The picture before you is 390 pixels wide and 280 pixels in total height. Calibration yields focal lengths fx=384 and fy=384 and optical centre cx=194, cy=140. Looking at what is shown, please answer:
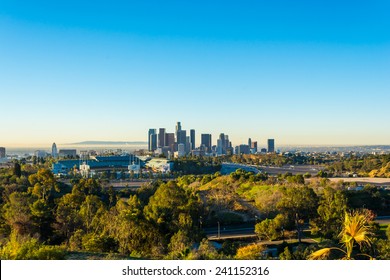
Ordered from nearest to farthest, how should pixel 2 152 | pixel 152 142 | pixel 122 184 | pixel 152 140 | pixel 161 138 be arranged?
pixel 122 184 < pixel 2 152 < pixel 161 138 < pixel 152 140 < pixel 152 142

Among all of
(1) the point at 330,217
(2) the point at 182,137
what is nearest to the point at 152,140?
(2) the point at 182,137

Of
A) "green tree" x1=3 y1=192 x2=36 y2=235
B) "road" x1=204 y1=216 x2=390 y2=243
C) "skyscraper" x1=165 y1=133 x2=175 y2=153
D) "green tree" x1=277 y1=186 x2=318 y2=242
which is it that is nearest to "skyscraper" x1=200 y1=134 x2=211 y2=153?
"skyscraper" x1=165 y1=133 x2=175 y2=153

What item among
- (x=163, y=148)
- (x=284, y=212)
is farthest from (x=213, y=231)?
(x=163, y=148)

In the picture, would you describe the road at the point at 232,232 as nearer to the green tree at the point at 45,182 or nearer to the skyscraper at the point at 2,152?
the green tree at the point at 45,182

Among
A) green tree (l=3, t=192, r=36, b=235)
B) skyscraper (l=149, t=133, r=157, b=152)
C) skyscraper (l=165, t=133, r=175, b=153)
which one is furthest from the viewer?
skyscraper (l=149, t=133, r=157, b=152)

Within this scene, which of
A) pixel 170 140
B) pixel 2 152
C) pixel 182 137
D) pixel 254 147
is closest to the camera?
pixel 2 152

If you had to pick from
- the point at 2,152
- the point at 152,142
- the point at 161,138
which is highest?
the point at 161,138

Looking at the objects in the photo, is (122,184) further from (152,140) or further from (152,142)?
(152,142)

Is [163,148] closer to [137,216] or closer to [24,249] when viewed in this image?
[137,216]

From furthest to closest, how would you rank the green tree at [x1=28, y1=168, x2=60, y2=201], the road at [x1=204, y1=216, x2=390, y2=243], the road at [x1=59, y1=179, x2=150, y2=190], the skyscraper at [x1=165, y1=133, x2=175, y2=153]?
the skyscraper at [x1=165, y1=133, x2=175, y2=153] → the road at [x1=59, y1=179, x2=150, y2=190] → the green tree at [x1=28, y1=168, x2=60, y2=201] → the road at [x1=204, y1=216, x2=390, y2=243]

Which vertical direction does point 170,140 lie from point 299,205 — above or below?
above

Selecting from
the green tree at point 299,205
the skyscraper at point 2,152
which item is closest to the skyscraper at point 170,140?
the skyscraper at point 2,152

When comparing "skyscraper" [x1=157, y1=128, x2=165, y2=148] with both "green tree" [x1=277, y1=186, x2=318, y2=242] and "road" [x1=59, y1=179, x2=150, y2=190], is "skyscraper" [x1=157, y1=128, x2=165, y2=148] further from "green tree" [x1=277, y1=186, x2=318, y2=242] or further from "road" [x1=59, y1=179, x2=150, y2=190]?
"green tree" [x1=277, y1=186, x2=318, y2=242]
